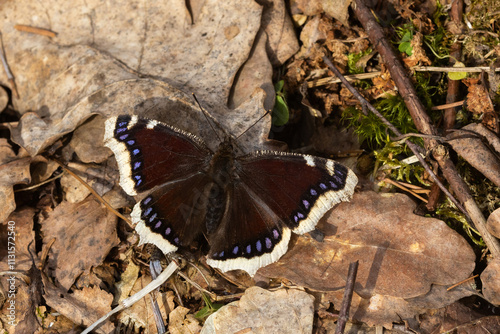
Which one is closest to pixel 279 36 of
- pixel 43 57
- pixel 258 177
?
pixel 258 177

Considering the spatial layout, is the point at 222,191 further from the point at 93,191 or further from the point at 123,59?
the point at 123,59

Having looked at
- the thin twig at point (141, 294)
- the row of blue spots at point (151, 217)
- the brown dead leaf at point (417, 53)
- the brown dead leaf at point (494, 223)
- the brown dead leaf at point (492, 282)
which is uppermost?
the brown dead leaf at point (417, 53)

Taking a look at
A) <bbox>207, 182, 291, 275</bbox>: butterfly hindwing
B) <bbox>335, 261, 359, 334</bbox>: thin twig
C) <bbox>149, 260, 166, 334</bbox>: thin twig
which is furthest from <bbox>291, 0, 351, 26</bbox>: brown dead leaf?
<bbox>149, 260, 166, 334</bbox>: thin twig

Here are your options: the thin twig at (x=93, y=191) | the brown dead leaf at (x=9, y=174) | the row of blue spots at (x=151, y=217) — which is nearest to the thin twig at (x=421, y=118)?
the row of blue spots at (x=151, y=217)

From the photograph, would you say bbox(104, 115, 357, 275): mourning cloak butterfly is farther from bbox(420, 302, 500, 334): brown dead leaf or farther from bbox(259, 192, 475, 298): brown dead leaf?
bbox(420, 302, 500, 334): brown dead leaf

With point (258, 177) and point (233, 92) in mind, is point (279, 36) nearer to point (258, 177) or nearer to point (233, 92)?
point (233, 92)

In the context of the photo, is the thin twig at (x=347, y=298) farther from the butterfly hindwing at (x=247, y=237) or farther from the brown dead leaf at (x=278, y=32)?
the brown dead leaf at (x=278, y=32)

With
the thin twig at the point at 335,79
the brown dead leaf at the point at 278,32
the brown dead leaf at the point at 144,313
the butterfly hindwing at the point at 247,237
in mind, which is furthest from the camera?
the brown dead leaf at the point at 278,32
